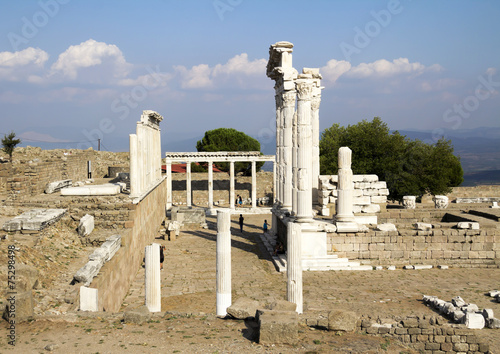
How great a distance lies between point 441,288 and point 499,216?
660cm

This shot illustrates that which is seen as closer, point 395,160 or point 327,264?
point 327,264

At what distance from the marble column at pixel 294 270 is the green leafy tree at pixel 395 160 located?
22.3m

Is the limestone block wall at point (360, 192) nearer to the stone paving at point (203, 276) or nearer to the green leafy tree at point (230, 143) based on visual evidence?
the stone paving at point (203, 276)

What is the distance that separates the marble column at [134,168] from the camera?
1803 cm

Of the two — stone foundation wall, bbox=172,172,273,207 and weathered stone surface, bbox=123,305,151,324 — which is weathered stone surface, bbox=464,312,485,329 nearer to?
weathered stone surface, bbox=123,305,151,324

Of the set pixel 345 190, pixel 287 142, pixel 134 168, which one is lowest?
pixel 345 190

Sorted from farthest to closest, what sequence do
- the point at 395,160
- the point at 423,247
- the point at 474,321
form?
1. the point at 395,160
2. the point at 423,247
3. the point at 474,321

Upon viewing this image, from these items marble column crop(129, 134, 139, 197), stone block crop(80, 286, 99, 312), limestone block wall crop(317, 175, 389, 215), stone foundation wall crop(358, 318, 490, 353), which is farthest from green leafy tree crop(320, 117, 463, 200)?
stone block crop(80, 286, 99, 312)

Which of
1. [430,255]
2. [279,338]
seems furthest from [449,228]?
[279,338]

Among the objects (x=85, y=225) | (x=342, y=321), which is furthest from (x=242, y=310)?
(x=85, y=225)

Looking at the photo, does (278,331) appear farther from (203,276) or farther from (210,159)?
(210,159)

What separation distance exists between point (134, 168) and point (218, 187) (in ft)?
79.1

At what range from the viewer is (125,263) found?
14008 millimetres

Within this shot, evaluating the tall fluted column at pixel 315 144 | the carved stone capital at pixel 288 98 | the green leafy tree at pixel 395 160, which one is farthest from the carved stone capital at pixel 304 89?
the green leafy tree at pixel 395 160
